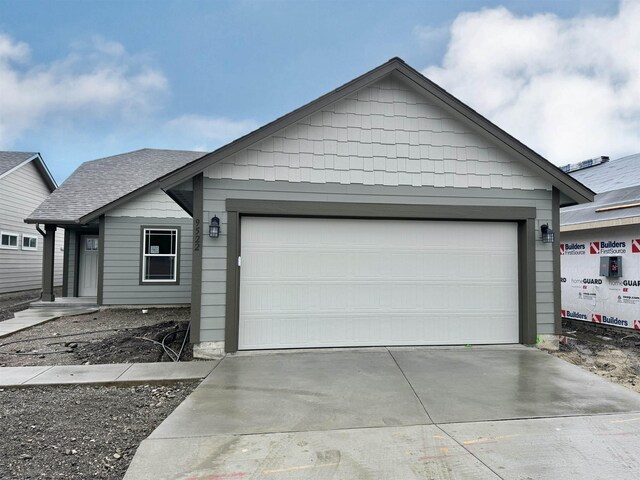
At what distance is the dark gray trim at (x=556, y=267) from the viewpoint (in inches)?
252

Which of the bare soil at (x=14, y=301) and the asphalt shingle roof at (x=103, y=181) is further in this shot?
the asphalt shingle roof at (x=103, y=181)

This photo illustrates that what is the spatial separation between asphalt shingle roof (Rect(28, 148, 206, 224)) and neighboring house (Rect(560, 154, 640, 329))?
12.5m

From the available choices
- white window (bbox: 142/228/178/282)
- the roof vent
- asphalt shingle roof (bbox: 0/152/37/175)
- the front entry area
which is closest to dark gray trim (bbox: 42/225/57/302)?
the front entry area

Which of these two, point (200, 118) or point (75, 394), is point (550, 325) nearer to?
point (75, 394)

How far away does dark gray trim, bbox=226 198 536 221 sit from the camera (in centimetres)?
598

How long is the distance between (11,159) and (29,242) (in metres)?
3.55

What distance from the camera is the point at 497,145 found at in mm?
6355

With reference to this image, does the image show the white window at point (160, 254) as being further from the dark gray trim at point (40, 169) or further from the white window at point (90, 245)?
the dark gray trim at point (40, 169)

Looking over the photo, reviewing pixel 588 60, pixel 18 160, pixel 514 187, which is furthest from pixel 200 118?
pixel 514 187

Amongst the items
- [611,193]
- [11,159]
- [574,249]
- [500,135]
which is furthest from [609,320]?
[11,159]

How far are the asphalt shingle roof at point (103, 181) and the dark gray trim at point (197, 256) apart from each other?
737 centimetres

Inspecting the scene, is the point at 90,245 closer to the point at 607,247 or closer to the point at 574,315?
the point at 574,315

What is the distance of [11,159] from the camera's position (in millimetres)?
16062

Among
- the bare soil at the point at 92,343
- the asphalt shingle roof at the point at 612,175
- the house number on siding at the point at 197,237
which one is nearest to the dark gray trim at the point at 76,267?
the bare soil at the point at 92,343
